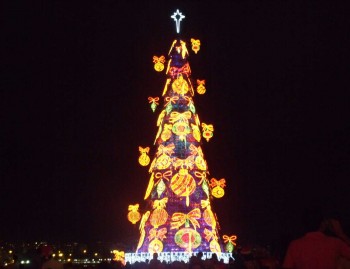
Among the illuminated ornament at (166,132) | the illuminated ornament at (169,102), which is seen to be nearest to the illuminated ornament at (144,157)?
the illuminated ornament at (166,132)

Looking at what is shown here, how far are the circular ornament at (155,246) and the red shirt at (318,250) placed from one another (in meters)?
32.9

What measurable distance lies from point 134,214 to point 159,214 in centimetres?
180

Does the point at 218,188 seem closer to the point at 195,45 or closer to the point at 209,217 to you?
the point at 209,217

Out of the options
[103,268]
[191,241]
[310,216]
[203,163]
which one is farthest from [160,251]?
[310,216]

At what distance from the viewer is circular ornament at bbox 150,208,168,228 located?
128 feet

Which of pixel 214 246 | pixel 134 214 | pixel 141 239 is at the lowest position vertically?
pixel 214 246

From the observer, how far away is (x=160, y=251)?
3825 cm

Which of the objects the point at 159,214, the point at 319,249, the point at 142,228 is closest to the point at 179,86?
the point at 159,214

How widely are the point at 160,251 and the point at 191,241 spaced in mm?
1871

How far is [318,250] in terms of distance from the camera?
19.1 feet

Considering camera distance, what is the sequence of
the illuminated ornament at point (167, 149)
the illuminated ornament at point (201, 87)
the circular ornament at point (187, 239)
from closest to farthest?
the circular ornament at point (187, 239)
the illuminated ornament at point (167, 149)
the illuminated ornament at point (201, 87)

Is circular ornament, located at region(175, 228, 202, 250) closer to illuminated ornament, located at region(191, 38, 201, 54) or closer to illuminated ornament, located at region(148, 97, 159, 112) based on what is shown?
illuminated ornament, located at region(148, 97, 159, 112)

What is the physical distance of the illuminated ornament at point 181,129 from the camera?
4175 cm

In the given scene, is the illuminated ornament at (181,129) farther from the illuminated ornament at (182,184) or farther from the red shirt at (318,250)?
the red shirt at (318,250)
